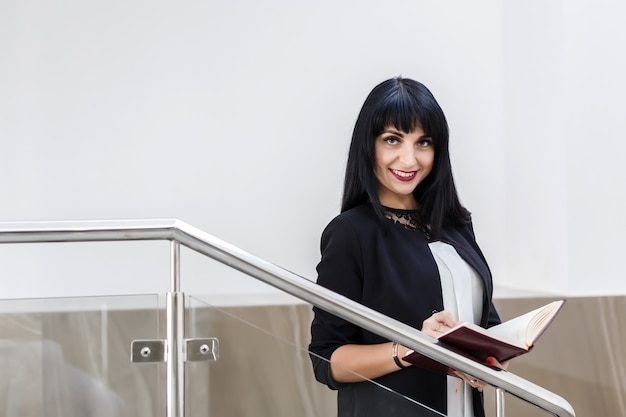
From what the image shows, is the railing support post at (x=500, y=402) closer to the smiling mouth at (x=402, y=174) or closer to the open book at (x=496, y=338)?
the open book at (x=496, y=338)

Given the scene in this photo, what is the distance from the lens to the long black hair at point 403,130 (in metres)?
2.10

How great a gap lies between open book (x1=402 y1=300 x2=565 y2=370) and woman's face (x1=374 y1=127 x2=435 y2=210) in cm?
46

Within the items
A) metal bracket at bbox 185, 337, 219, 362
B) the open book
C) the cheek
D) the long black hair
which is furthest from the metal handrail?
the cheek

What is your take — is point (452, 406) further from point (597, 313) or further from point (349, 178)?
point (597, 313)

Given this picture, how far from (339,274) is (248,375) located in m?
0.36

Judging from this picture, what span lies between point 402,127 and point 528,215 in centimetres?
195

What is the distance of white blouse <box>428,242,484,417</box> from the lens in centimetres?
200

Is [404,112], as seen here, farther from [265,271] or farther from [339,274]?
[265,271]

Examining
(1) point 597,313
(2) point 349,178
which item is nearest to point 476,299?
(2) point 349,178

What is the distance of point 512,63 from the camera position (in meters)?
3.95

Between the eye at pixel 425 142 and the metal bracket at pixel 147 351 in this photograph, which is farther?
the eye at pixel 425 142

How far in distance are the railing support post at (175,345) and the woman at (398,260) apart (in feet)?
0.97

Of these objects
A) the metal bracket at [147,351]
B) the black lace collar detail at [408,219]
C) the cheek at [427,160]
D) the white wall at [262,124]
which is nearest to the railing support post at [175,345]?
the metal bracket at [147,351]

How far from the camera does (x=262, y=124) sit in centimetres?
377
